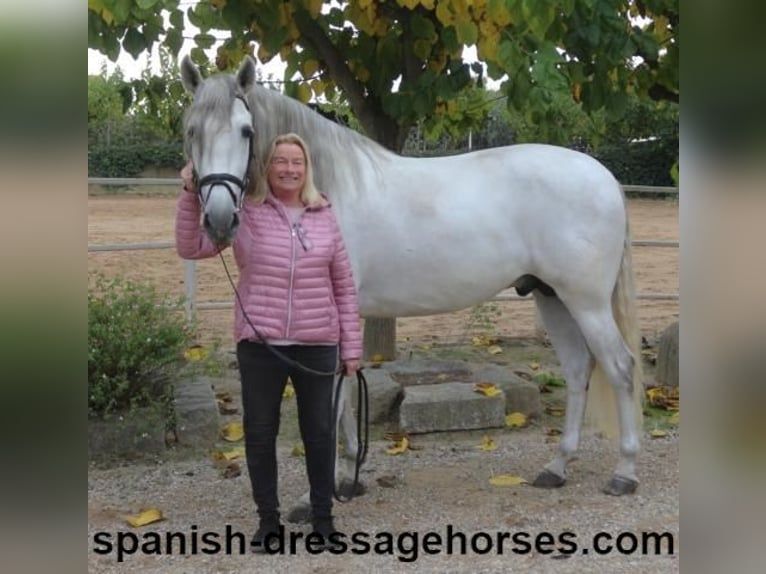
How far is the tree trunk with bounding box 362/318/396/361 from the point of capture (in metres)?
5.61

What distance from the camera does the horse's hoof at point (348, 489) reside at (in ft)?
12.3

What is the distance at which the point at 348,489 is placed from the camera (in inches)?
149

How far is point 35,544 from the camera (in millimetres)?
1188

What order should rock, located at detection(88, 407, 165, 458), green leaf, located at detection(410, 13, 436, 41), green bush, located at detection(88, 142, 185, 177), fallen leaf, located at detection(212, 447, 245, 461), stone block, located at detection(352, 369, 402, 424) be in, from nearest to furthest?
rock, located at detection(88, 407, 165, 458), fallen leaf, located at detection(212, 447, 245, 461), green leaf, located at detection(410, 13, 436, 41), stone block, located at detection(352, 369, 402, 424), green bush, located at detection(88, 142, 185, 177)

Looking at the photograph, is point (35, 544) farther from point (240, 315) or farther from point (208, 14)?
point (208, 14)

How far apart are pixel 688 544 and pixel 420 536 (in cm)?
225

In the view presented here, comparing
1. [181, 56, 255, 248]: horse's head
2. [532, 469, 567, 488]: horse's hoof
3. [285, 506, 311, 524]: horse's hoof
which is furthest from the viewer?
[532, 469, 567, 488]: horse's hoof

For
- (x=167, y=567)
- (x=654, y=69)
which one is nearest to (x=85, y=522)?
(x=167, y=567)

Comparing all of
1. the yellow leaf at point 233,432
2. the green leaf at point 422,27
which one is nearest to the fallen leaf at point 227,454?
the yellow leaf at point 233,432

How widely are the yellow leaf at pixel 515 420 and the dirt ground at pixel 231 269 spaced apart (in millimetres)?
1904

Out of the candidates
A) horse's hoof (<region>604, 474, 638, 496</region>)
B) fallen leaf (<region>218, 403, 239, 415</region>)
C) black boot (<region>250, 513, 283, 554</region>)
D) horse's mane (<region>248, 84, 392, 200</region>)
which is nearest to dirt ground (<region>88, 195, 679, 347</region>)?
fallen leaf (<region>218, 403, 239, 415</region>)

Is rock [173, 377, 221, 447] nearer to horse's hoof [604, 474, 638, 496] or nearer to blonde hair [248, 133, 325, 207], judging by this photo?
blonde hair [248, 133, 325, 207]

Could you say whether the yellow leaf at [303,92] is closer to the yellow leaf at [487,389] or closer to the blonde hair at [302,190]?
the yellow leaf at [487,389]

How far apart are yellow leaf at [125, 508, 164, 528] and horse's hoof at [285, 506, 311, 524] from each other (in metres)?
0.59
